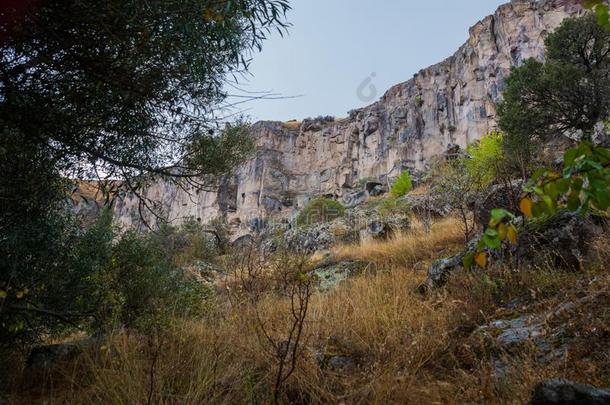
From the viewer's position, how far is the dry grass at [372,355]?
2279 millimetres

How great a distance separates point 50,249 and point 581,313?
4981 mm

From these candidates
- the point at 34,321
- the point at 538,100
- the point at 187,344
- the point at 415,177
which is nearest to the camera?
the point at 187,344

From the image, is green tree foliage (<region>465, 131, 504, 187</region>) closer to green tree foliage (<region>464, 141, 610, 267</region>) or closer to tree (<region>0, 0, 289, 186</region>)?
tree (<region>0, 0, 289, 186</region>)

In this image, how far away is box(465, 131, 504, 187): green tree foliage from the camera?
40.4ft

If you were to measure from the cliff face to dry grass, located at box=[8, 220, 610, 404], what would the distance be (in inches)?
1041

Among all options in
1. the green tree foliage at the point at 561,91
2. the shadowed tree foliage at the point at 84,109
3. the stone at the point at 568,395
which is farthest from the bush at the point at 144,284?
the green tree foliage at the point at 561,91

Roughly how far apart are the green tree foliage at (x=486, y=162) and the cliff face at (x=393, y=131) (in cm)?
1553

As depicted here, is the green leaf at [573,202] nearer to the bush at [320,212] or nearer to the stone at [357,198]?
the bush at [320,212]

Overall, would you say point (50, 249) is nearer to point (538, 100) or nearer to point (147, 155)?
point (147, 155)

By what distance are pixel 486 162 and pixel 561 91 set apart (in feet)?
13.3

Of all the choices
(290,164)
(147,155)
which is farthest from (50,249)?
(290,164)

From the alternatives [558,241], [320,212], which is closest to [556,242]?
[558,241]

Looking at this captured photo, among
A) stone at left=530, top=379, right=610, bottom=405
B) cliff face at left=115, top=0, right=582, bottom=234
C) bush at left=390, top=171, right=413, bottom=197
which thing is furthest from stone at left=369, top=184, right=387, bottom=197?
stone at left=530, top=379, right=610, bottom=405

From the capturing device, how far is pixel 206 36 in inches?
121
